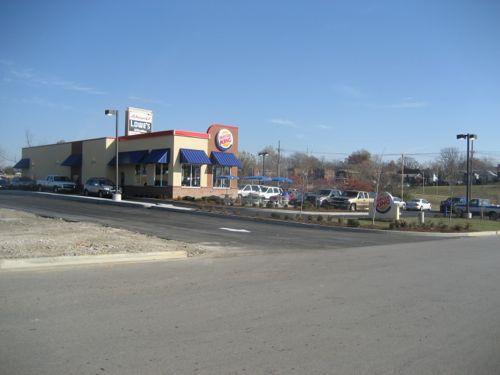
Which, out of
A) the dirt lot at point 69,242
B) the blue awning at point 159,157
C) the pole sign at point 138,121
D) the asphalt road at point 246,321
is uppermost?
the pole sign at point 138,121

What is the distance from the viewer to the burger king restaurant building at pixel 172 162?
128ft

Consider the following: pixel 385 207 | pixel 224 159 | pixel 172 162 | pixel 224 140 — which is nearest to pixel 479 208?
pixel 385 207

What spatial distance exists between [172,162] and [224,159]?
4670 mm

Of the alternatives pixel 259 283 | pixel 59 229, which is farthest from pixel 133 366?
pixel 59 229

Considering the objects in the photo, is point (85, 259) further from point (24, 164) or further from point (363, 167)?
point (363, 167)

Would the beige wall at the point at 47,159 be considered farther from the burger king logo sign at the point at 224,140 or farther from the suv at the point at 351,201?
the suv at the point at 351,201

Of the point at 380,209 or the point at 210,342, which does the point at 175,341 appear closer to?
the point at 210,342

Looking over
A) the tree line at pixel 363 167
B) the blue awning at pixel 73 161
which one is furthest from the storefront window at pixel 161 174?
the tree line at pixel 363 167

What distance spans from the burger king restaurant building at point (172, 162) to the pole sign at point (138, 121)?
2843 mm

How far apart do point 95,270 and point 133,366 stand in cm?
598

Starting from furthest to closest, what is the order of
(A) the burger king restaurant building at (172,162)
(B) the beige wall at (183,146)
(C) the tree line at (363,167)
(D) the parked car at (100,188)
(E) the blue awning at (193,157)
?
(C) the tree line at (363,167) → (D) the parked car at (100,188) → (A) the burger king restaurant building at (172,162) → (B) the beige wall at (183,146) → (E) the blue awning at (193,157)

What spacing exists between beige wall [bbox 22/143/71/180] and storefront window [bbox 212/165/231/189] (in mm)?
18924

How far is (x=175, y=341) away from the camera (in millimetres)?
5797

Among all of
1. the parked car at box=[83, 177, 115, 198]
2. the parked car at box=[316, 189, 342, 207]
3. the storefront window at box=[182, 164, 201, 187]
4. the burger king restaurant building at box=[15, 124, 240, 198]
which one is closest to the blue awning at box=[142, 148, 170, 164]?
the burger king restaurant building at box=[15, 124, 240, 198]
